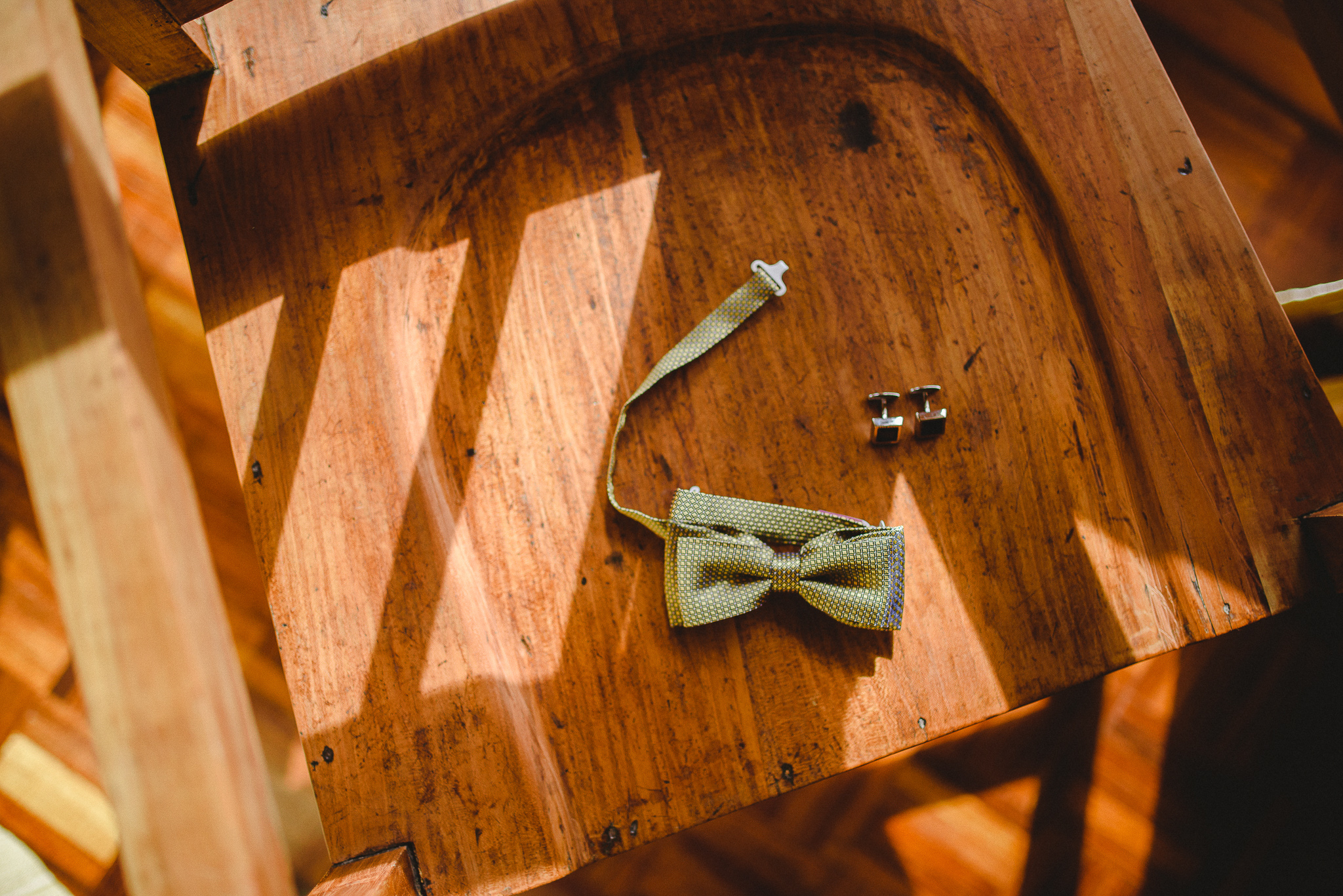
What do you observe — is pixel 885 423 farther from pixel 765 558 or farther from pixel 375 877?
pixel 375 877

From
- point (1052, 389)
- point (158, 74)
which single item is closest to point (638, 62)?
point (158, 74)

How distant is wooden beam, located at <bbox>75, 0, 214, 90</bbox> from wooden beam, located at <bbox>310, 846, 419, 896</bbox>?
1.14 m

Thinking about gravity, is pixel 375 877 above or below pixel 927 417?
below

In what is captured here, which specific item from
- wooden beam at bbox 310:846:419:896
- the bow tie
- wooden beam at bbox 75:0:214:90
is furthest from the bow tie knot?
wooden beam at bbox 75:0:214:90

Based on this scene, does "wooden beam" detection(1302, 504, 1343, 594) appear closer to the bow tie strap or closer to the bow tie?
the bow tie

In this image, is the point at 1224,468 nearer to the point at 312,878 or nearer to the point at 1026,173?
the point at 1026,173

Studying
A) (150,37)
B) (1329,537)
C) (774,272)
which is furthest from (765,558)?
(150,37)

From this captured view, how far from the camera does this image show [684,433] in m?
0.93

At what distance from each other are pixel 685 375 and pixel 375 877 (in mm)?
770

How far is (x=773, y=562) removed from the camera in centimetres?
86

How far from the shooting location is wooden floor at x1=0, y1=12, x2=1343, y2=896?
1.33 m

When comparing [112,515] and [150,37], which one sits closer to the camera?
[112,515]

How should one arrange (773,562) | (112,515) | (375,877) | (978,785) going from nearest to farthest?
(112,515) < (375,877) < (773,562) < (978,785)

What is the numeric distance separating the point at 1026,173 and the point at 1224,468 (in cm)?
54
